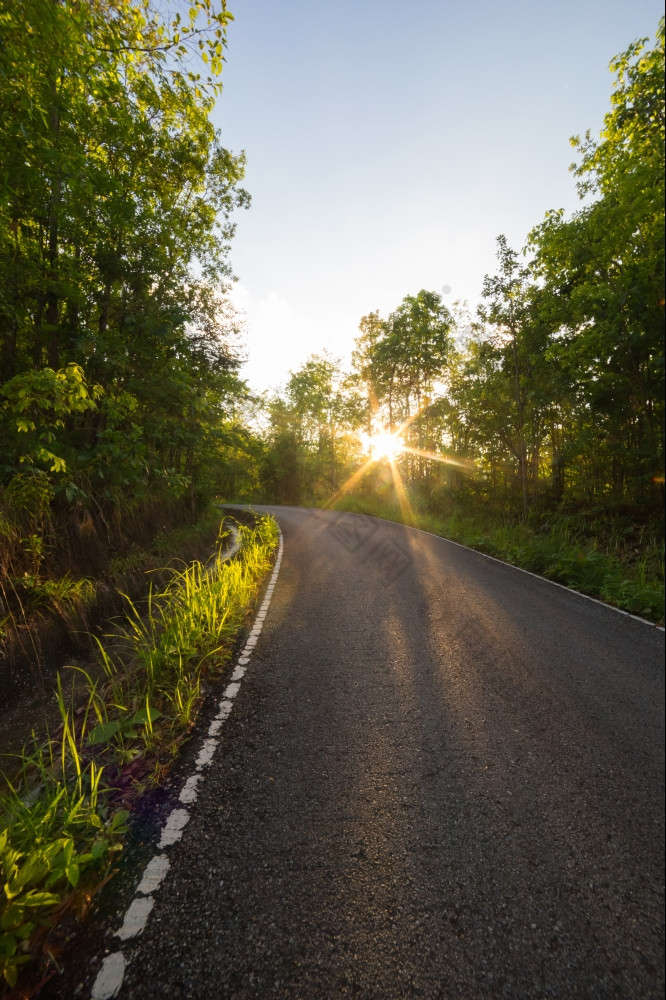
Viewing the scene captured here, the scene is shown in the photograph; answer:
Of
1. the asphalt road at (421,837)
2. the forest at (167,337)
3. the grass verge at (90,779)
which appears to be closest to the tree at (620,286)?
the forest at (167,337)

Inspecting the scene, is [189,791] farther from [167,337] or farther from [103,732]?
[167,337]

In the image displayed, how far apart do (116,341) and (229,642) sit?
21.2 feet

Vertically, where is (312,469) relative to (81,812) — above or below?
above

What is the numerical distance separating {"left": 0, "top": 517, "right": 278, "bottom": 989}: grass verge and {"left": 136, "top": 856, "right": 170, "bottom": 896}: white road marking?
0.63 ft

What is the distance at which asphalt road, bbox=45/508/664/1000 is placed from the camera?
5.06 feet

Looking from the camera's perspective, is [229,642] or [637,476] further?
[637,476]

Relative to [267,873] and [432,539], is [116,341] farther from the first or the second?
[432,539]

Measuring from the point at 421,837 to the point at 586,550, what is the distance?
32.5 feet

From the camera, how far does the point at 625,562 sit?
8570mm

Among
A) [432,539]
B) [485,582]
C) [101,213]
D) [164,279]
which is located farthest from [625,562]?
[101,213]

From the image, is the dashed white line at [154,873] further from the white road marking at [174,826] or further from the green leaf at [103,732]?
the green leaf at [103,732]

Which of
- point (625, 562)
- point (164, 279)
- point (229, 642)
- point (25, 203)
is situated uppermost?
point (164, 279)

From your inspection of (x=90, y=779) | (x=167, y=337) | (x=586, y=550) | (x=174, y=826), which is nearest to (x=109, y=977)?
(x=174, y=826)

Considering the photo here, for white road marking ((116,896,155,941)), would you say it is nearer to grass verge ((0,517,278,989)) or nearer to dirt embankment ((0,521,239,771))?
grass verge ((0,517,278,989))
